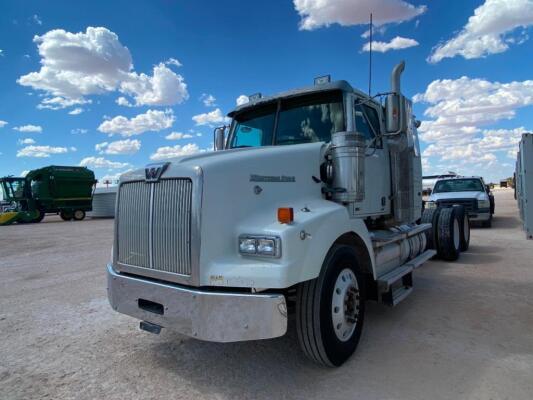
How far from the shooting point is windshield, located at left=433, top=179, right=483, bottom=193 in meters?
14.5

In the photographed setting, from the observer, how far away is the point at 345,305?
3.46 metres

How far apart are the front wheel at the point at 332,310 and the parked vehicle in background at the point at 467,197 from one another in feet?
32.8

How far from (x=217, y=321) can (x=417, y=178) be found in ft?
14.2

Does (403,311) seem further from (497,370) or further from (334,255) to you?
(334,255)

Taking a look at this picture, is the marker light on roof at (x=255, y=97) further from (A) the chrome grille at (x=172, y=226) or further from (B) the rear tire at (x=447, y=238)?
(B) the rear tire at (x=447, y=238)

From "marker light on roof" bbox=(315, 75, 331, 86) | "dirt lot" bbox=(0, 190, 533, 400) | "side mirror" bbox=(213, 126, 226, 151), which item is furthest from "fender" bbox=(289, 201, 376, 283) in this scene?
"side mirror" bbox=(213, 126, 226, 151)

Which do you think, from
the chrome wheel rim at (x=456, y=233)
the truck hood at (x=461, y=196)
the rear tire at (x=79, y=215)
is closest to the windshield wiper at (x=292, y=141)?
the chrome wheel rim at (x=456, y=233)

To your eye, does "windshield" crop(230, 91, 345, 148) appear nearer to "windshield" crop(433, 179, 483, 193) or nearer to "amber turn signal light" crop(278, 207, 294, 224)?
"amber turn signal light" crop(278, 207, 294, 224)

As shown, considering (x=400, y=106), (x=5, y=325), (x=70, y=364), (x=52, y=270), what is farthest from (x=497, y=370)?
(x=52, y=270)

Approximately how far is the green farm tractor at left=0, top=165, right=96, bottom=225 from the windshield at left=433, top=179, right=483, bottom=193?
22.5m

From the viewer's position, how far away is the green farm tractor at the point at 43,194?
80.2 ft

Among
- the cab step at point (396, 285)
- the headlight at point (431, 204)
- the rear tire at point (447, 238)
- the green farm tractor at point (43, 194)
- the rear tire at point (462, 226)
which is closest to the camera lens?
the cab step at point (396, 285)

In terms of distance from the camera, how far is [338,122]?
423cm

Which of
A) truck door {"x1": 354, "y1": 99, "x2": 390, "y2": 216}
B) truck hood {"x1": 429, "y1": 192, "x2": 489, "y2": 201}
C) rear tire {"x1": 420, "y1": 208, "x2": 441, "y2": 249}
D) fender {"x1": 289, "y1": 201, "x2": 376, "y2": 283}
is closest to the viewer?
fender {"x1": 289, "y1": 201, "x2": 376, "y2": 283}
